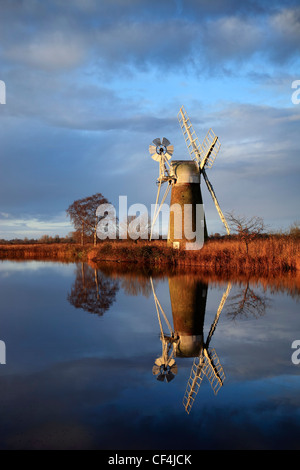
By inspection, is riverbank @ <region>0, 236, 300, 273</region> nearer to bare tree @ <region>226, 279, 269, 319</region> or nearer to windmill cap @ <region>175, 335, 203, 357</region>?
bare tree @ <region>226, 279, 269, 319</region>

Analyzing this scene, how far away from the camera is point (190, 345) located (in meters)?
6.71

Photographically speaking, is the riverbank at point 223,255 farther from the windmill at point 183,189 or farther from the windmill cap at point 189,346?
the windmill cap at point 189,346

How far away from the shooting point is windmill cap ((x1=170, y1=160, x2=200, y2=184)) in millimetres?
25719

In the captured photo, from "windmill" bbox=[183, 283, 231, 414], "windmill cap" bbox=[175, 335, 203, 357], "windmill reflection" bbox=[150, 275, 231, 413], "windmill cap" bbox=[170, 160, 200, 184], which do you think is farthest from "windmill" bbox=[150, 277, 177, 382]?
"windmill cap" bbox=[170, 160, 200, 184]

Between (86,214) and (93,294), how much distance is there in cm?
3213

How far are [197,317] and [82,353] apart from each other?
11.8 feet

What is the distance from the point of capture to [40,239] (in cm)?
6075

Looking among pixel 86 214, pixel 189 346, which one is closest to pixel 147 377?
pixel 189 346

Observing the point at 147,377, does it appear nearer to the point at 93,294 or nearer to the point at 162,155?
the point at 93,294

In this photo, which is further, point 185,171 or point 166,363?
point 185,171

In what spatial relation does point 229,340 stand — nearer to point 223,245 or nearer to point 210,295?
point 210,295

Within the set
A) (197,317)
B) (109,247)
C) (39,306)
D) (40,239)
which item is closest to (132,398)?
(197,317)

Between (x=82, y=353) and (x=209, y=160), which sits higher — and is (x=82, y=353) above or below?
below

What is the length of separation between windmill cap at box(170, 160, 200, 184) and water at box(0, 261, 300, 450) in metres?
15.8
